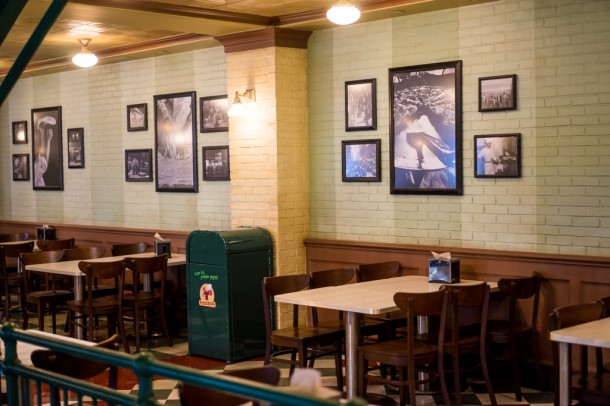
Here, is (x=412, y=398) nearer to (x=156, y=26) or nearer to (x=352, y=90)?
(x=352, y=90)

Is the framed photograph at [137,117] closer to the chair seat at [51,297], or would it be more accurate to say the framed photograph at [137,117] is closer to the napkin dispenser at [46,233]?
the napkin dispenser at [46,233]

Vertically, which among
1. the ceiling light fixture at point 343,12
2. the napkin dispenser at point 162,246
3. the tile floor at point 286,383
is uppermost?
the ceiling light fixture at point 343,12

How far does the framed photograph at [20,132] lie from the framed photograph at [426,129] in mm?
7155

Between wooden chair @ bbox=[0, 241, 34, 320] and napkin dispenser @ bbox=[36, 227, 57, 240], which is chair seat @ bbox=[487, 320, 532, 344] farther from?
napkin dispenser @ bbox=[36, 227, 57, 240]

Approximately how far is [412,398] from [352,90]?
3.55m

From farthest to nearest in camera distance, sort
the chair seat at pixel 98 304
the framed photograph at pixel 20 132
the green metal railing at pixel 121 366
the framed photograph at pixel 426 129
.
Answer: the framed photograph at pixel 20 132 → the chair seat at pixel 98 304 → the framed photograph at pixel 426 129 → the green metal railing at pixel 121 366

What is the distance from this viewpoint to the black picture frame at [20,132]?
13070 millimetres

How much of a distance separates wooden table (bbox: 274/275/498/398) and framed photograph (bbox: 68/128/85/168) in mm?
6114

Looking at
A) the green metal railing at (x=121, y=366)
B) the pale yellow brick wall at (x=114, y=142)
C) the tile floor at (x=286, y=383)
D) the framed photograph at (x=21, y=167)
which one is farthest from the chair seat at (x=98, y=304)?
the framed photograph at (x=21, y=167)

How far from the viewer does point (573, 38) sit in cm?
671

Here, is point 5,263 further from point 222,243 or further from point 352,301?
point 352,301

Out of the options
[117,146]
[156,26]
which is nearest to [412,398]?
[156,26]

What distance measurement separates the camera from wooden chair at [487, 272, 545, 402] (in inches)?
259

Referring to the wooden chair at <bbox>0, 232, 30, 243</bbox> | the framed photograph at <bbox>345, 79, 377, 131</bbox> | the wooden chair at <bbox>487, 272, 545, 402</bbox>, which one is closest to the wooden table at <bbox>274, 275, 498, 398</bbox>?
the wooden chair at <bbox>487, 272, 545, 402</bbox>
